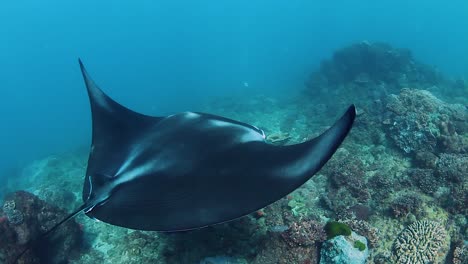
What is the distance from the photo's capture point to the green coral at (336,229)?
5281mm

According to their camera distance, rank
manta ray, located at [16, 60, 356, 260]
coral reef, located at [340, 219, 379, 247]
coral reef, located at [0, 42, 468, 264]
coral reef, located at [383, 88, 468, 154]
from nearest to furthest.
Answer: manta ray, located at [16, 60, 356, 260] → coral reef, located at [0, 42, 468, 264] → coral reef, located at [340, 219, 379, 247] → coral reef, located at [383, 88, 468, 154]

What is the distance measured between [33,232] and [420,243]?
286 inches

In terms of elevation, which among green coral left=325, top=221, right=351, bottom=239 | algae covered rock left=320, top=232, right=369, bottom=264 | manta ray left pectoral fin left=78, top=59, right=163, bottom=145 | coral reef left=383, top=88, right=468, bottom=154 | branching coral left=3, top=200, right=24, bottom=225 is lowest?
branching coral left=3, top=200, right=24, bottom=225

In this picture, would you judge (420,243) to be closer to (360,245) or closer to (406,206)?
(406,206)

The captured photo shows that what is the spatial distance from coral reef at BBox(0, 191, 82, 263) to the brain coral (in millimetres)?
6233

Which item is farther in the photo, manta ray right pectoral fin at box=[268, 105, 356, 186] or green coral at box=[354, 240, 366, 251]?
green coral at box=[354, 240, 366, 251]

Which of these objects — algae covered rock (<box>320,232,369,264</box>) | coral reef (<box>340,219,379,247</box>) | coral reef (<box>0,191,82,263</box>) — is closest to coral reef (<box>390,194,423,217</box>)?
coral reef (<box>340,219,379,247</box>)

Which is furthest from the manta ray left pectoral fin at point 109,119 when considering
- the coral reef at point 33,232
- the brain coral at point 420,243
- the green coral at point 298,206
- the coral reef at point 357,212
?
the brain coral at point 420,243

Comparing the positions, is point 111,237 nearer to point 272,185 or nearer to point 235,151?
point 235,151

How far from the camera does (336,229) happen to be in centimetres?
531

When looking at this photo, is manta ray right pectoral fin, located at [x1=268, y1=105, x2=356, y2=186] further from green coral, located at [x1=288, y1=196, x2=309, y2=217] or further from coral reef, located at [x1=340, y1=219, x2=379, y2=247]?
green coral, located at [x1=288, y1=196, x2=309, y2=217]

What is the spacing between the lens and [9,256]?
5.78 metres

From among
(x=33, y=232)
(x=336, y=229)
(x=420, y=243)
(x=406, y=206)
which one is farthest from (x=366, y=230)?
(x=33, y=232)

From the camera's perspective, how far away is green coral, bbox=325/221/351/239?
5.28 meters
